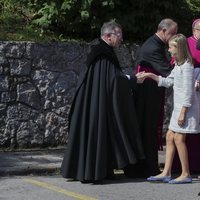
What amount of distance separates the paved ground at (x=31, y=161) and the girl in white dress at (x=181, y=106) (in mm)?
1328

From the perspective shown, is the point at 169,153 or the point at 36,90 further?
the point at 36,90

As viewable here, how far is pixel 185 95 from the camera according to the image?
25.5 feet

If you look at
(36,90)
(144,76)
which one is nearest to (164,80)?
(144,76)

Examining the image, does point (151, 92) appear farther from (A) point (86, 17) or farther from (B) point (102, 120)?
(A) point (86, 17)

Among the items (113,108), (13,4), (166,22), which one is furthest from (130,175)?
(13,4)

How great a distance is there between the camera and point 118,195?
23.7 ft

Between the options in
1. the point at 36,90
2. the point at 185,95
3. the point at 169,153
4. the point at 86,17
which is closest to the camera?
the point at 185,95

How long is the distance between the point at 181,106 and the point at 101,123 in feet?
3.06

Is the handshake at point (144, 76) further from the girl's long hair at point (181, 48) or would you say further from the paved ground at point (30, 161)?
the paved ground at point (30, 161)

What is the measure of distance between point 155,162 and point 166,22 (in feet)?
5.51

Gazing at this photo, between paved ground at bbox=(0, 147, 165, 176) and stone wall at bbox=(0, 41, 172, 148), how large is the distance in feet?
0.86

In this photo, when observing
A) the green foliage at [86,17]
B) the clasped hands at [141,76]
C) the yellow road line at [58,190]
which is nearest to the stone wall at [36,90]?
the green foliage at [86,17]

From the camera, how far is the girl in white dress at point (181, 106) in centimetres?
777

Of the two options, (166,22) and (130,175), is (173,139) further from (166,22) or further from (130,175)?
(166,22)
